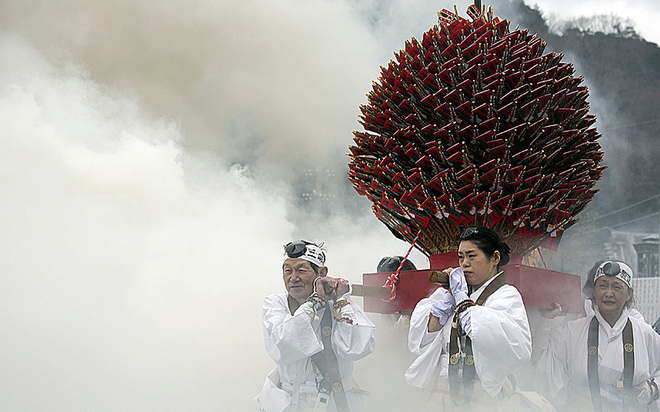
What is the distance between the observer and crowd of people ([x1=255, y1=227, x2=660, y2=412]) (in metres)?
2.16

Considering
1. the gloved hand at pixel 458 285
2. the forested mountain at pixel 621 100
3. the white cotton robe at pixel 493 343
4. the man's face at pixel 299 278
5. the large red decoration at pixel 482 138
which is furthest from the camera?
the forested mountain at pixel 621 100

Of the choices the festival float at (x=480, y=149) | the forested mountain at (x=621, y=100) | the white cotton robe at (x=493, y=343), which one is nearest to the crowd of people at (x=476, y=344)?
the white cotton robe at (x=493, y=343)

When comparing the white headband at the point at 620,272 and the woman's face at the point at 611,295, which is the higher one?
the white headband at the point at 620,272

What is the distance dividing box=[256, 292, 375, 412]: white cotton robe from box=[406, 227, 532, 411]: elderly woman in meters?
0.30

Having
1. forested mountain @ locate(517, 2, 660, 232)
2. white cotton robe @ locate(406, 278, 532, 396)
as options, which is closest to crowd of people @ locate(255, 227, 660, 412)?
white cotton robe @ locate(406, 278, 532, 396)

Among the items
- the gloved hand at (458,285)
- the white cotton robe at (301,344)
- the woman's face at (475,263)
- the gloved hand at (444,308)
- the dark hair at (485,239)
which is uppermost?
the dark hair at (485,239)

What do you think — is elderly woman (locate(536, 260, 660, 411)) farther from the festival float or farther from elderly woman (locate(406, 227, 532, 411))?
elderly woman (locate(406, 227, 532, 411))

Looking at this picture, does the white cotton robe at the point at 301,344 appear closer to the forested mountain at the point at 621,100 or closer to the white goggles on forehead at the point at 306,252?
the white goggles on forehead at the point at 306,252

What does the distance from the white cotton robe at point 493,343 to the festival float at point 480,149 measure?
0.75ft

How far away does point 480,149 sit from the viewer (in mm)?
2416

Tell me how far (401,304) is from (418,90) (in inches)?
39.4

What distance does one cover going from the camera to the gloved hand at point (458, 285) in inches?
87.0

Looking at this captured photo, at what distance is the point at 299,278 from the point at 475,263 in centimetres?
86

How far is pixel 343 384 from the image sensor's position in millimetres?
2680
